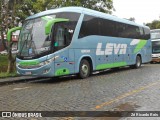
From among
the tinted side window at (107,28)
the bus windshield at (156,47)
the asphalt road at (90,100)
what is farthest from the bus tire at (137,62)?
the asphalt road at (90,100)

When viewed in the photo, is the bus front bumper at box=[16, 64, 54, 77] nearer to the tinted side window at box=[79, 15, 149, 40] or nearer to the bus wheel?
the bus wheel

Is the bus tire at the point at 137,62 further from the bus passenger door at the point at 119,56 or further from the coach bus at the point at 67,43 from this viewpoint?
the coach bus at the point at 67,43

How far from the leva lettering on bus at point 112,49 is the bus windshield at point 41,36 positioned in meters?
2.70

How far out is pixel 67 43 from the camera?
1348cm

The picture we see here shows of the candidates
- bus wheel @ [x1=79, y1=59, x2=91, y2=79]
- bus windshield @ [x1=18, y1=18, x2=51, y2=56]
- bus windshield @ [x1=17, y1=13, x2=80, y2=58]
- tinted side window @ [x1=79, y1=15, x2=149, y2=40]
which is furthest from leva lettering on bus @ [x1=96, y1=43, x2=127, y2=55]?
bus windshield @ [x1=18, y1=18, x2=51, y2=56]

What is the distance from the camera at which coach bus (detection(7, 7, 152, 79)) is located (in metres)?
12.7

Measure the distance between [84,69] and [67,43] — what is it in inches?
74.5

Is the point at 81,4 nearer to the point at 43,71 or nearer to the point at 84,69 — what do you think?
the point at 84,69

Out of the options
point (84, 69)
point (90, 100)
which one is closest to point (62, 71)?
point (84, 69)

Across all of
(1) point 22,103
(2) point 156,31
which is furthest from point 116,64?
(2) point 156,31

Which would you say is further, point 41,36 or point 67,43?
point 67,43

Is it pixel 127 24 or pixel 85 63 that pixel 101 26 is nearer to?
pixel 85 63

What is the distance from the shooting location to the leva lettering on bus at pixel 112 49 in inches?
632

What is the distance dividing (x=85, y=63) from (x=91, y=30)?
1764 millimetres
